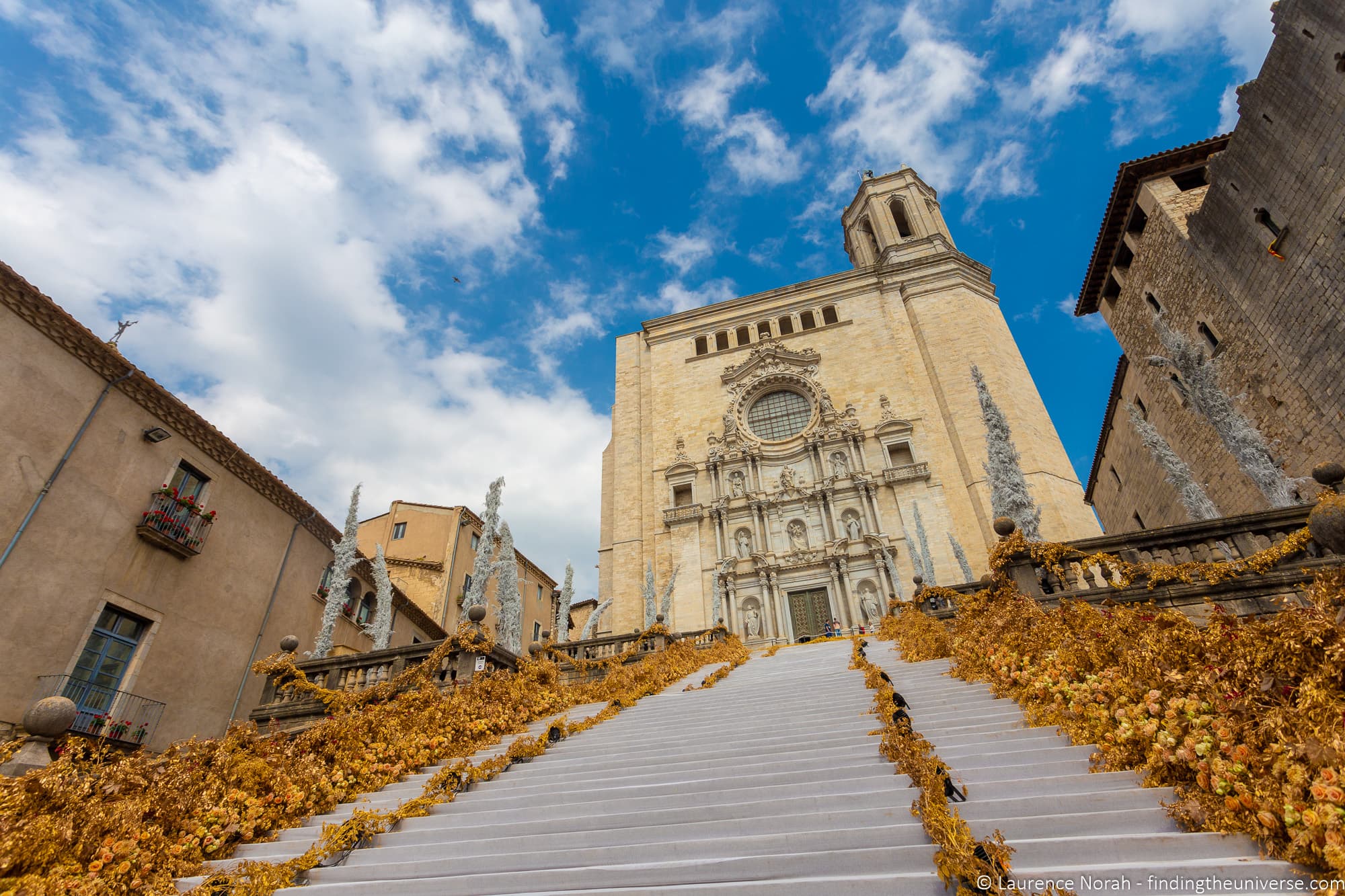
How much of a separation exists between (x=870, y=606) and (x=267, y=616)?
68.9 ft

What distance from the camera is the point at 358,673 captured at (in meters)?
10.2

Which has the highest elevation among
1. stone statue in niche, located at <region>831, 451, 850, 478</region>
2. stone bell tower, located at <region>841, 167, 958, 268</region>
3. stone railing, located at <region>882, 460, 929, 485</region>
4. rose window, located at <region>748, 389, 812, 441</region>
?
stone bell tower, located at <region>841, 167, 958, 268</region>

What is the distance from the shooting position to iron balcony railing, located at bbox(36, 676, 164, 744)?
10680 millimetres

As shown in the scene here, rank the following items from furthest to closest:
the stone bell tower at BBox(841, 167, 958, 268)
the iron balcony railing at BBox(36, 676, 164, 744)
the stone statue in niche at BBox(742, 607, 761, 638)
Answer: the stone bell tower at BBox(841, 167, 958, 268) < the stone statue in niche at BBox(742, 607, 761, 638) < the iron balcony railing at BBox(36, 676, 164, 744)

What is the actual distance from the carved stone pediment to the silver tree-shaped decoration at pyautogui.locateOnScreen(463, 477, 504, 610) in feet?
55.1

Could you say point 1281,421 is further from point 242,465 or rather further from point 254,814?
point 242,465

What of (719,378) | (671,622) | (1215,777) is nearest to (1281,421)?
(1215,777)

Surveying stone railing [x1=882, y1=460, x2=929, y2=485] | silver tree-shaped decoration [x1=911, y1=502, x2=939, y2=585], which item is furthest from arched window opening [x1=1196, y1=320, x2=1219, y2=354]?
stone railing [x1=882, y1=460, x2=929, y2=485]

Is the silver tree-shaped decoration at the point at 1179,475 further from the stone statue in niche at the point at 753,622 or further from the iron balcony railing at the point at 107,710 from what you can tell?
the iron balcony railing at the point at 107,710

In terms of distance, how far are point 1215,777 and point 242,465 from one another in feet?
61.7

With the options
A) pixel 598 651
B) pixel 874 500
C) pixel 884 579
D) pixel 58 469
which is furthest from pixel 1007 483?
pixel 58 469

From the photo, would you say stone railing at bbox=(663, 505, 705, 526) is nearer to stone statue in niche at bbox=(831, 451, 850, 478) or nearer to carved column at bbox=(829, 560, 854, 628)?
stone statue in niche at bbox=(831, 451, 850, 478)

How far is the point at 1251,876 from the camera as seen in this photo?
2775 millimetres

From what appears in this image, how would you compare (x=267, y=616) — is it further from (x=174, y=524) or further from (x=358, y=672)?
(x=358, y=672)
